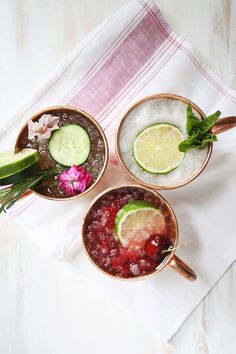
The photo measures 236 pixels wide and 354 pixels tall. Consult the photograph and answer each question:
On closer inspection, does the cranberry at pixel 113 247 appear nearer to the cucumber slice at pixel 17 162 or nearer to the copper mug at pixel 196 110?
the copper mug at pixel 196 110

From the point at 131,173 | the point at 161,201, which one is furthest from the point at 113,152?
the point at 161,201

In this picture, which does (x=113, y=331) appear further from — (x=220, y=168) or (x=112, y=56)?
(x=112, y=56)

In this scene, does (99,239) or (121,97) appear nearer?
(99,239)

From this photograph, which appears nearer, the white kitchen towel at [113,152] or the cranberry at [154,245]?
the cranberry at [154,245]

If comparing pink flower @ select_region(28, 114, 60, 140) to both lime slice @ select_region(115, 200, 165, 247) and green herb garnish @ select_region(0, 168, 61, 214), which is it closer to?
green herb garnish @ select_region(0, 168, 61, 214)

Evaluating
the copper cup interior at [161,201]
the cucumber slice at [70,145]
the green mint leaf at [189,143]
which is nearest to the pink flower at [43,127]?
the cucumber slice at [70,145]

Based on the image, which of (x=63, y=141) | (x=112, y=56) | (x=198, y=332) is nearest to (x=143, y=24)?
(x=112, y=56)
